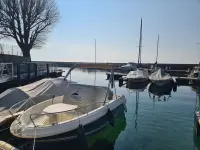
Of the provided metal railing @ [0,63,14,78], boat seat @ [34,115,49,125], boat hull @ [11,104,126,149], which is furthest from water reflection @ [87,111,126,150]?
metal railing @ [0,63,14,78]

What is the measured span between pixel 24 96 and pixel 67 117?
338 centimetres

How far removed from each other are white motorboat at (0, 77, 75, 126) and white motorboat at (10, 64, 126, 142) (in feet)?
2.82

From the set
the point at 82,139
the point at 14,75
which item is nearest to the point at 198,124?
the point at 82,139

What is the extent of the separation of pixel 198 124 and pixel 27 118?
22.6ft

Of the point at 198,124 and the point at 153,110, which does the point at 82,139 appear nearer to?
the point at 198,124

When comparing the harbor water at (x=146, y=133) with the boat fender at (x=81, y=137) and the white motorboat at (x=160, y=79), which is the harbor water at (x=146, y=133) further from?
the white motorboat at (x=160, y=79)

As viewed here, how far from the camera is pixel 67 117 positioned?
9164mm

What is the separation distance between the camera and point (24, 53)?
34.8 metres

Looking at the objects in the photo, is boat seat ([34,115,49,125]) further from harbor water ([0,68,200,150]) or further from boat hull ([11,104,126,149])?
boat hull ([11,104,126,149])

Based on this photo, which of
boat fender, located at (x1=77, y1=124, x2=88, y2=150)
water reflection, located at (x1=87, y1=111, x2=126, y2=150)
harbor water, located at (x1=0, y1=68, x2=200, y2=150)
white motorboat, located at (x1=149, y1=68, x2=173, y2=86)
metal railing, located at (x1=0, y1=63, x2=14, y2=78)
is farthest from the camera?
white motorboat, located at (x1=149, y1=68, x2=173, y2=86)

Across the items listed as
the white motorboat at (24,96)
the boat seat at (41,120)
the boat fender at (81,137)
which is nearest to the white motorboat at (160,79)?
the white motorboat at (24,96)

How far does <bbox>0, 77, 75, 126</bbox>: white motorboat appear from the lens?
9.78m

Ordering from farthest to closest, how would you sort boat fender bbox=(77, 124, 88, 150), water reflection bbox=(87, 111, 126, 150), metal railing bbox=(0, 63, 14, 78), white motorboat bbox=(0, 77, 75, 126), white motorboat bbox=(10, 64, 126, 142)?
metal railing bbox=(0, 63, 14, 78)
white motorboat bbox=(0, 77, 75, 126)
water reflection bbox=(87, 111, 126, 150)
boat fender bbox=(77, 124, 88, 150)
white motorboat bbox=(10, 64, 126, 142)

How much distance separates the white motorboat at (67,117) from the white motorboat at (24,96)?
0.86 metres
